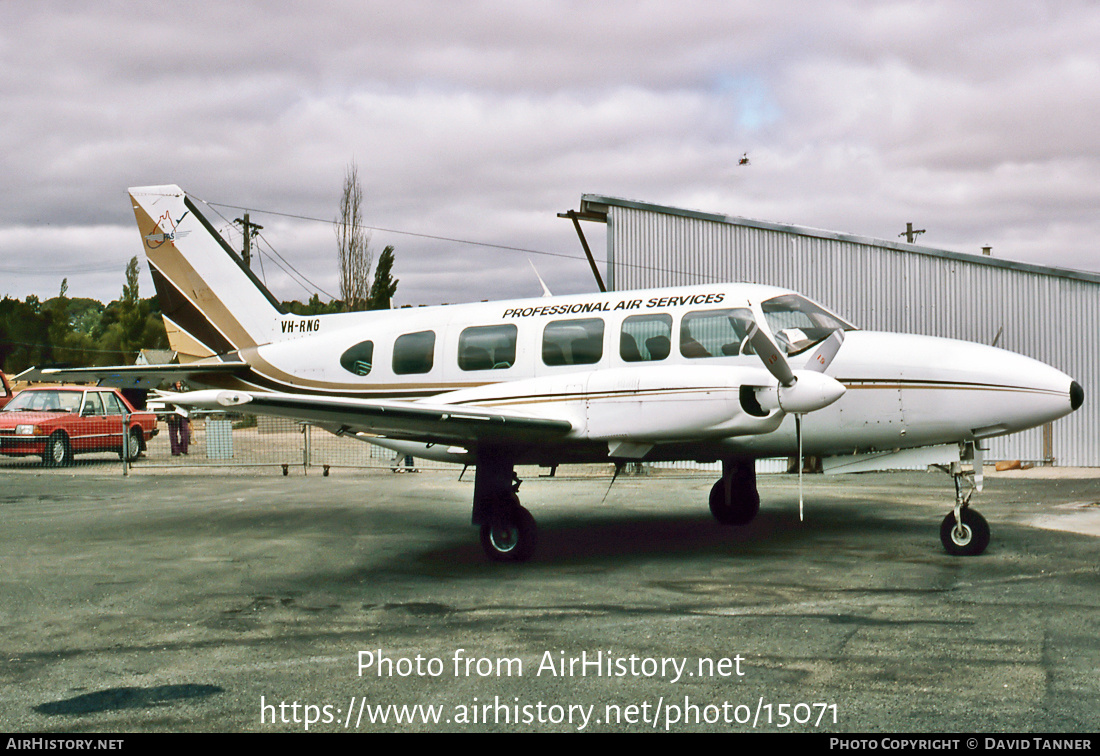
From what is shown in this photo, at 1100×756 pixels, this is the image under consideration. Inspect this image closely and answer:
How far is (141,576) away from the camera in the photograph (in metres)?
8.55

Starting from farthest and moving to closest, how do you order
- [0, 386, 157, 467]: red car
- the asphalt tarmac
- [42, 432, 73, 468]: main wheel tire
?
[42, 432, 73, 468]: main wheel tire, [0, 386, 157, 467]: red car, the asphalt tarmac

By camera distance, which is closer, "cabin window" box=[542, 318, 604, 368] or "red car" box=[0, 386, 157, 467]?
"cabin window" box=[542, 318, 604, 368]

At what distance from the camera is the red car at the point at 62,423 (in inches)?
788

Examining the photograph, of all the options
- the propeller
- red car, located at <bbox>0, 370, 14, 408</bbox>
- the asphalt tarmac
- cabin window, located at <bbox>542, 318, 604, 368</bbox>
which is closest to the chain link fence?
red car, located at <bbox>0, 370, 14, 408</bbox>

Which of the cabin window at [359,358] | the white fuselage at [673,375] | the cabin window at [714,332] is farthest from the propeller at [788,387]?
the cabin window at [359,358]

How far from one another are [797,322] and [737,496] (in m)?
2.80

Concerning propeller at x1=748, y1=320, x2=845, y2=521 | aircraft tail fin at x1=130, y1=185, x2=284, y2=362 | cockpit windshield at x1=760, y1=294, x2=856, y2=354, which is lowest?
propeller at x1=748, y1=320, x2=845, y2=521

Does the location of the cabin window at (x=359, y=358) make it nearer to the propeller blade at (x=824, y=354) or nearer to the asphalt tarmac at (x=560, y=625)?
the asphalt tarmac at (x=560, y=625)

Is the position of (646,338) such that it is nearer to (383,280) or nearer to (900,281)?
(900,281)

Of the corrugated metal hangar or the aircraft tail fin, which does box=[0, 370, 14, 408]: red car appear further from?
the corrugated metal hangar

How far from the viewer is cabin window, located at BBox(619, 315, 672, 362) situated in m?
9.54

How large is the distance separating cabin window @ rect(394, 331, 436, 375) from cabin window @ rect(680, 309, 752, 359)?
3.28 metres

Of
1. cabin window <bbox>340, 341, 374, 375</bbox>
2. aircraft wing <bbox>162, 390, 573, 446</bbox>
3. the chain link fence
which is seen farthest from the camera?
the chain link fence

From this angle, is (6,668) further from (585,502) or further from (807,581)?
(585,502)
